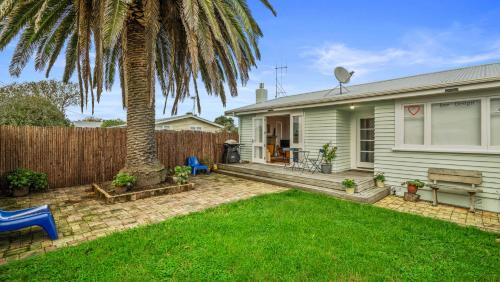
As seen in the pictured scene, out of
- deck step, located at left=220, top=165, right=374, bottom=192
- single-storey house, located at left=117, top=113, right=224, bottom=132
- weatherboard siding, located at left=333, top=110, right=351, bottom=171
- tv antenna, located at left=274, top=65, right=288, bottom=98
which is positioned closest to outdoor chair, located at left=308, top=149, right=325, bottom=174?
weatherboard siding, located at left=333, top=110, right=351, bottom=171

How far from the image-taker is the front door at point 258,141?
10.3 m

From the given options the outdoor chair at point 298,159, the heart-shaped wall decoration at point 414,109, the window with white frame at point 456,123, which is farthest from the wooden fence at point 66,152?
the window with white frame at point 456,123

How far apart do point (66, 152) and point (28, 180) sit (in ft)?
4.22

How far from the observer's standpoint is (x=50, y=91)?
846 inches

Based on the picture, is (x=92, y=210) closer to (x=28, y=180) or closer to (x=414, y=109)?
(x=28, y=180)

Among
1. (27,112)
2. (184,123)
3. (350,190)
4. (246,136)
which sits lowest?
(350,190)

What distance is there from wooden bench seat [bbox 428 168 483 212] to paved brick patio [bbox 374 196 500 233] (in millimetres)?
215

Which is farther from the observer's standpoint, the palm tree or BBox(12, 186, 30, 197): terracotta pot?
BBox(12, 186, 30, 197): terracotta pot

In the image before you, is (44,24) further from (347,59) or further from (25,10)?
(347,59)

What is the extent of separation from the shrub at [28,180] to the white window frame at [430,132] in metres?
10.5

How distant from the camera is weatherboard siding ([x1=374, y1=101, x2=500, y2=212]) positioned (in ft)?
16.6

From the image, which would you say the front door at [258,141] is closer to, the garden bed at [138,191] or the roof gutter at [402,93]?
the roof gutter at [402,93]

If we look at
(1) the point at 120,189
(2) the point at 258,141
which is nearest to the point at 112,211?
(1) the point at 120,189

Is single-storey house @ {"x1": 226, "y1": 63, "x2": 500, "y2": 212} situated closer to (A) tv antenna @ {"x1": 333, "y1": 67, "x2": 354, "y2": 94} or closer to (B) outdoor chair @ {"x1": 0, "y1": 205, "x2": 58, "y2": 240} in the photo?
(A) tv antenna @ {"x1": 333, "y1": 67, "x2": 354, "y2": 94}
